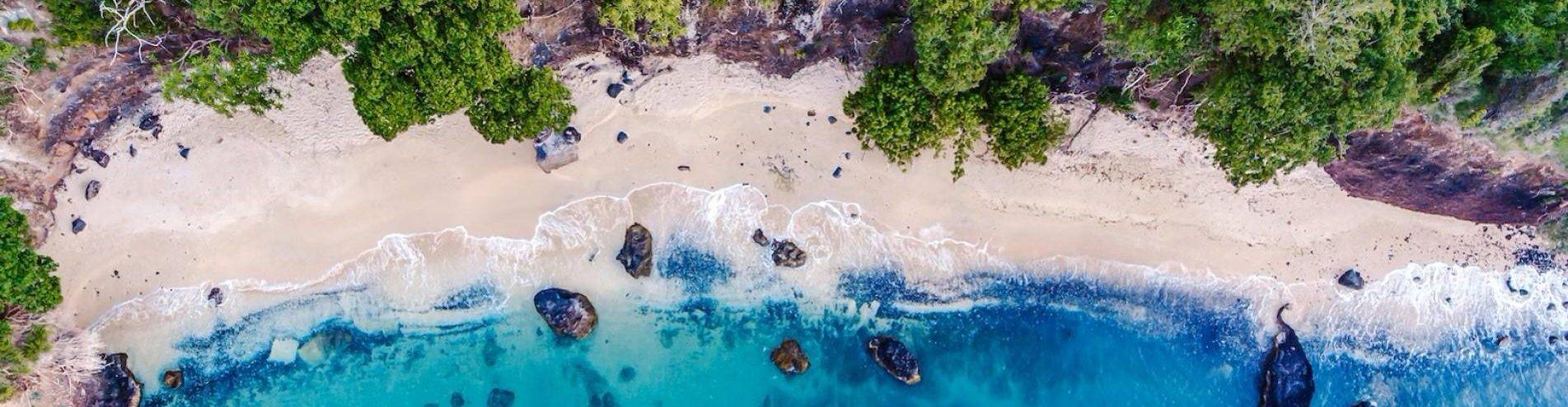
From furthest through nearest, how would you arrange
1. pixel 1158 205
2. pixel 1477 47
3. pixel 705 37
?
1. pixel 1158 205
2. pixel 705 37
3. pixel 1477 47

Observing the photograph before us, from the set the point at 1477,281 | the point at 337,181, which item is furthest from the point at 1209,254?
the point at 337,181

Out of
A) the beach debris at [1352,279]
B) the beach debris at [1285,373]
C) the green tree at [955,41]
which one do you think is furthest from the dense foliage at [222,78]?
the beach debris at [1352,279]

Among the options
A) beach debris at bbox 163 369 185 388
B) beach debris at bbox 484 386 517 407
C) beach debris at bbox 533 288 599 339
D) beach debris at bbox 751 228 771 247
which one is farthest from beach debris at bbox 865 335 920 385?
beach debris at bbox 163 369 185 388

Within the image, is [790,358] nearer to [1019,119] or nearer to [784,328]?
[784,328]

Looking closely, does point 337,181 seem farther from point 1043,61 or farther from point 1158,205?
point 1158,205

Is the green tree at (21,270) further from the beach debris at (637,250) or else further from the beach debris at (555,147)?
the beach debris at (637,250)

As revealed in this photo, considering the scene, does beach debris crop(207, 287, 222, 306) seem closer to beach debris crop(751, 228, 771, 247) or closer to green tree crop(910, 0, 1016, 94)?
beach debris crop(751, 228, 771, 247)
